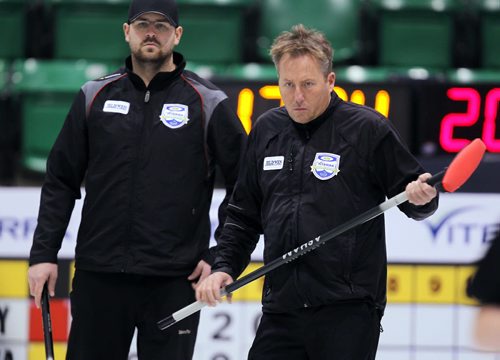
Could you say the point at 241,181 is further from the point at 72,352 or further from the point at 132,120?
the point at 72,352

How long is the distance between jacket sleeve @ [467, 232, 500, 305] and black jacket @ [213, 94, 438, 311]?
1.51 metres

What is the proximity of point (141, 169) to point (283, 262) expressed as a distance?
2.54 feet

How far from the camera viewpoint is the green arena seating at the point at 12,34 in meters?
7.32

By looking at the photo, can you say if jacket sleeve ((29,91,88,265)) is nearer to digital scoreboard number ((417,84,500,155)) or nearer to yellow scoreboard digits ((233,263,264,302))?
yellow scoreboard digits ((233,263,264,302))

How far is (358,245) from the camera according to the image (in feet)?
10.8

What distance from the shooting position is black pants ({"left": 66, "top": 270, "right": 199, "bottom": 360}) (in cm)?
380

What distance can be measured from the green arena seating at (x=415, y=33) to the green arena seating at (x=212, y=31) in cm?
107

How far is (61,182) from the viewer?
3.93 metres

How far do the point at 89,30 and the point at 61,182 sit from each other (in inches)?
141

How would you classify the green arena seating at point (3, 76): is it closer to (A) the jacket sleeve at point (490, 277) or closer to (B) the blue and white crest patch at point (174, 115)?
(B) the blue and white crest patch at point (174, 115)

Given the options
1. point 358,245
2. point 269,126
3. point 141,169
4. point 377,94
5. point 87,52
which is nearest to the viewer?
point 358,245

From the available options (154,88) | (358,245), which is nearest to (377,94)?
(154,88)

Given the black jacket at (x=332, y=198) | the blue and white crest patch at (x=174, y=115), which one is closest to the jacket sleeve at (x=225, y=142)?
the blue and white crest patch at (x=174, y=115)

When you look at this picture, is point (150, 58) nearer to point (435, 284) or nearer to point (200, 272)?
point (200, 272)
